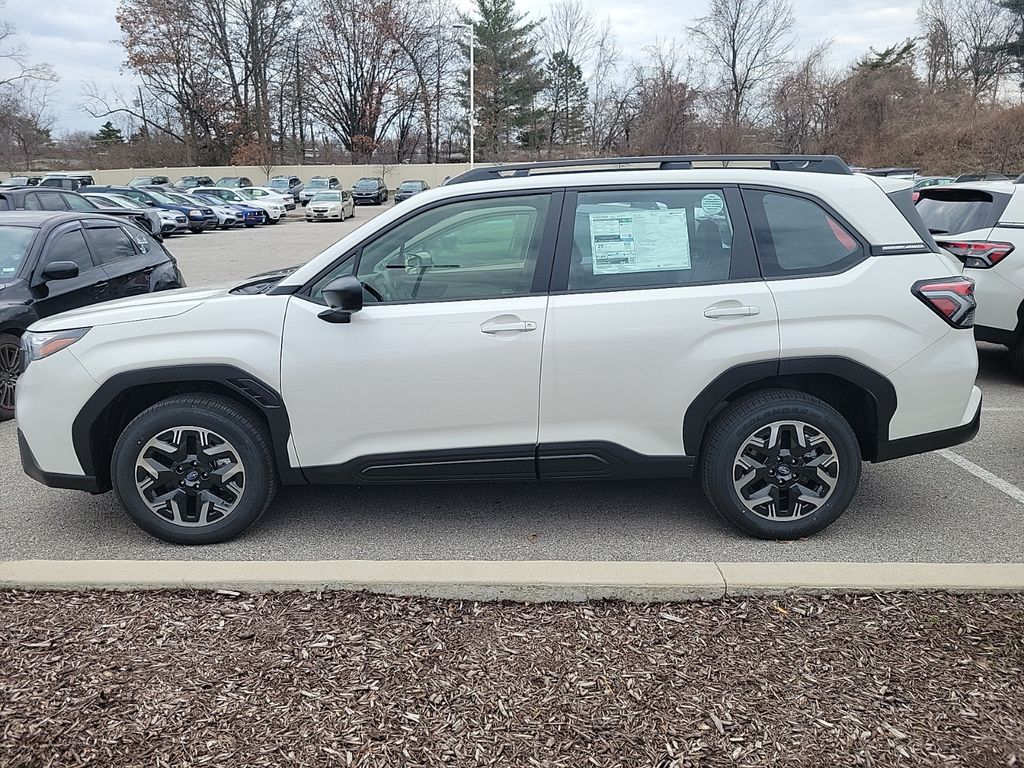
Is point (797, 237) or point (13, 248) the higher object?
point (797, 237)

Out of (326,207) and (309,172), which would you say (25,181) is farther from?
(309,172)

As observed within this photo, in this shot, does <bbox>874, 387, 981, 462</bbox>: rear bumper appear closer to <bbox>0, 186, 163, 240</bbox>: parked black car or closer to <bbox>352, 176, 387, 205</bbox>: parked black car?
<bbox>0, 186, 163, 240</bbox>: parked black car

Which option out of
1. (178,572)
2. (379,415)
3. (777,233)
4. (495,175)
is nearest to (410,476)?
(379,415)

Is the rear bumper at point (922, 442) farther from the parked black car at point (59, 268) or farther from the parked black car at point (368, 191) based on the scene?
the parked black car at point (368, 191)

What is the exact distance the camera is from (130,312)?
3953 millimetres

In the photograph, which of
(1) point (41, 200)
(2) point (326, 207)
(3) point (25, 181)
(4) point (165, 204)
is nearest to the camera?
(1) point (41, 200)

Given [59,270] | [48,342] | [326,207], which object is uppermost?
[326,207]

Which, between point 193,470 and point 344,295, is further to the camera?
point 193,470

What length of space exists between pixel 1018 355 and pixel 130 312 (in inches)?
277

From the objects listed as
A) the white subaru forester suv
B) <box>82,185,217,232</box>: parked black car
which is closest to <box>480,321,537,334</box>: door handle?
the white subaru forester suv

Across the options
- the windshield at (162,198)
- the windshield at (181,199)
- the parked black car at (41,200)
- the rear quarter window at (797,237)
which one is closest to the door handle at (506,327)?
the rear quarter window at (797,237)

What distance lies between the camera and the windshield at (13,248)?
6895 mm

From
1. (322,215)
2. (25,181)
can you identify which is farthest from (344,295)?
(25,181)

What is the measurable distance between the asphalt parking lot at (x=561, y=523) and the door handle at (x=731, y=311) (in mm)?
1136
